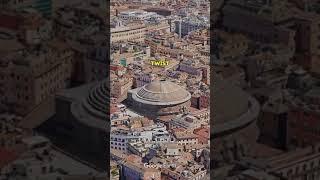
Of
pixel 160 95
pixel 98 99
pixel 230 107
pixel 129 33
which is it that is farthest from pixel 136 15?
pixel 98 99

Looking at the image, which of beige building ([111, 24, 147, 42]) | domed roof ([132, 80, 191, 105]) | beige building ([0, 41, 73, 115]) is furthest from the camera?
beige building ([111, 24, 147, 42])

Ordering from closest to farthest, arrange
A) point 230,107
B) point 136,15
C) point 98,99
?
point 98,99
point 230,107
point 136,15

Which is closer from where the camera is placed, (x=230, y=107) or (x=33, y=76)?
(x=33, y=76)

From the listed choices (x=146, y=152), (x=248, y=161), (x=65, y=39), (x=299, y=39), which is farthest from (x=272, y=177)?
(x=146, y=152)

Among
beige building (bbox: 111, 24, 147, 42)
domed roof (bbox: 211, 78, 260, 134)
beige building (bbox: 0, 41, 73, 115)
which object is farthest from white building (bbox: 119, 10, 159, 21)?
beige building (bbox: 0, 41, 73, 115)

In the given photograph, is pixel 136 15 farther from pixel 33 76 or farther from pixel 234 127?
pixel 33 76

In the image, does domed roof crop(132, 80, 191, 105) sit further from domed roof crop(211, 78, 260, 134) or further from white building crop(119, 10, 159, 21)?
domed roof crop(211, 78, 260, 134)

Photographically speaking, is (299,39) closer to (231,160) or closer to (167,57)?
(231,160)
